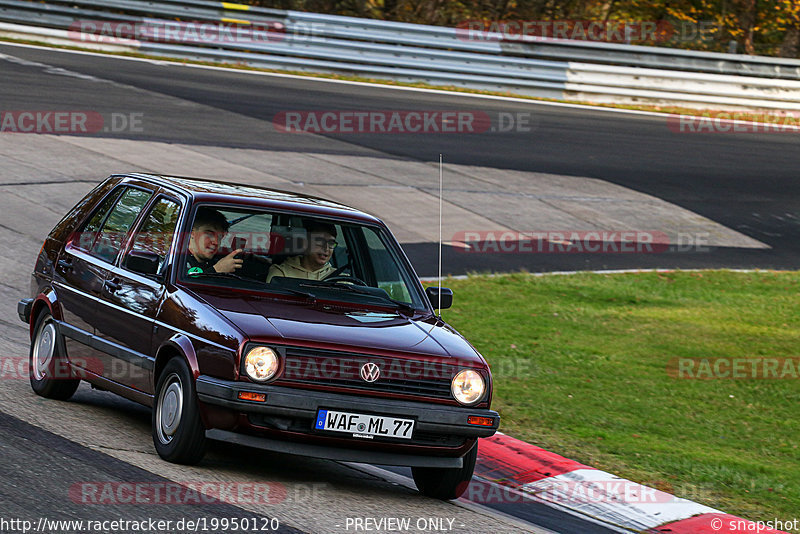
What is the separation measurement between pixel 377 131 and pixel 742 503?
50.3 feet

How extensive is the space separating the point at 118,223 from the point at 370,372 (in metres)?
2.40

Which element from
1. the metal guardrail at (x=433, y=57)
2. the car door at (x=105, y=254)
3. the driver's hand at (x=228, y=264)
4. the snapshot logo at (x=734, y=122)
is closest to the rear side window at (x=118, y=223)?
the car door at (x=105, y=254)

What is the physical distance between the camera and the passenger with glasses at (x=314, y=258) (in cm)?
680

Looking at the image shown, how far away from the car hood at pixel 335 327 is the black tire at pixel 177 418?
41cm

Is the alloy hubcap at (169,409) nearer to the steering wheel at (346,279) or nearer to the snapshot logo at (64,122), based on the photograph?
the steering wheel at (346,279)

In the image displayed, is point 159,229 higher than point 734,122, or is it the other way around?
point 159,229

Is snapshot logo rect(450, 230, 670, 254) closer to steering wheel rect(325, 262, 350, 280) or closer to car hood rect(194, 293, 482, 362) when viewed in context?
steering wheel rect(325, 262, 350, 280)

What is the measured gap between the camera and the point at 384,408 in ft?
19.2

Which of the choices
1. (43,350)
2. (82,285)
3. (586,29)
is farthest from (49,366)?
(586,29)

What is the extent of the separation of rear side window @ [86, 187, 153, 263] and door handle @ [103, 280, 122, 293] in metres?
0.20

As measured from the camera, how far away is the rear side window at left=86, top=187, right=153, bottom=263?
7.29m

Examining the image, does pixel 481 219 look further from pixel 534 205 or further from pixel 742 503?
pixel 742 503

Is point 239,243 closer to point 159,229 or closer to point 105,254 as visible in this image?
point 159,229

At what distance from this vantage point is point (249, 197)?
696cm
